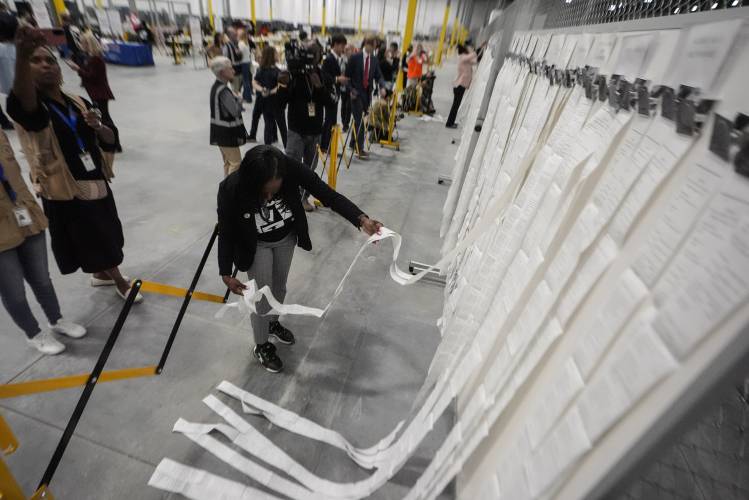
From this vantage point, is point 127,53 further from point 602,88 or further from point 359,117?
point 602,88

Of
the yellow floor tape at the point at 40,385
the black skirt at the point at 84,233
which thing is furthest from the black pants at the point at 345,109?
the yellow floor tape at the point at 40,385

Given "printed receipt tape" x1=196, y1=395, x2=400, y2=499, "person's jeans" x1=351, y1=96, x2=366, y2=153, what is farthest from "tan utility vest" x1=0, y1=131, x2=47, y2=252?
"person's jeans" x1=351, y1=96, x2=366, y2=153

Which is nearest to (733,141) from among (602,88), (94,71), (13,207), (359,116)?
(602,88)

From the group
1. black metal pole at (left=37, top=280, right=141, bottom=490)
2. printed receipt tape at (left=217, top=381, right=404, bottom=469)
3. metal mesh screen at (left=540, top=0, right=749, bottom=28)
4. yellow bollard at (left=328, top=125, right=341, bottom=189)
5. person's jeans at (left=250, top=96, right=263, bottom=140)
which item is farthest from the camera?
person's jeans at (left=250, top=96, right=263, bottom=140)

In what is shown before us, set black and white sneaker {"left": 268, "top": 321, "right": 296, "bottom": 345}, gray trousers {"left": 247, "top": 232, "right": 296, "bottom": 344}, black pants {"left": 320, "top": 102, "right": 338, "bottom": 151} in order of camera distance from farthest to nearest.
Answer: black pants {"left": 320, "top": 102, "right": 338, "bottom": 151} < black and white sneaker {"left": 268, "top": 321, "right": 296, "bottom": 345} < gray trousers {"left": 247, "top": 232, "right": 296, "bottom": 344}

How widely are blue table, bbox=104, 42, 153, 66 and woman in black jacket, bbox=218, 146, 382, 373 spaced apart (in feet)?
56.2

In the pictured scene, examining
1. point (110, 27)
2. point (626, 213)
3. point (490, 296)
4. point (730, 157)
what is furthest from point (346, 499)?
point (110, 27)

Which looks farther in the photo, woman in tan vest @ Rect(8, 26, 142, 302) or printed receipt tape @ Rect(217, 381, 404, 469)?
printed receipt tape @ Rect(217, 381, 404, 469)

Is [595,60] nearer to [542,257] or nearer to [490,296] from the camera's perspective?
[542,257]

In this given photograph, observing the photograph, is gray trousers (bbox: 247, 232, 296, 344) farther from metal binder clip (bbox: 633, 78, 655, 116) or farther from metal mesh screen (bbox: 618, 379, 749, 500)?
metal mesh screen (bbox: 618, 379, 749, 500)

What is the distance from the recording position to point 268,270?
2340mm

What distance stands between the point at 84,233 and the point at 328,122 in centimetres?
417

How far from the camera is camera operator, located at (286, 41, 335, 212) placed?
14.0 feet

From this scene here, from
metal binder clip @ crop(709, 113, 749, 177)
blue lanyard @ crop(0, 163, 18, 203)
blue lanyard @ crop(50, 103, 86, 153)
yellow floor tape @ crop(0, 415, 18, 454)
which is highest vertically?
metal binder clip @ crop(709, 113, 749, 177)
